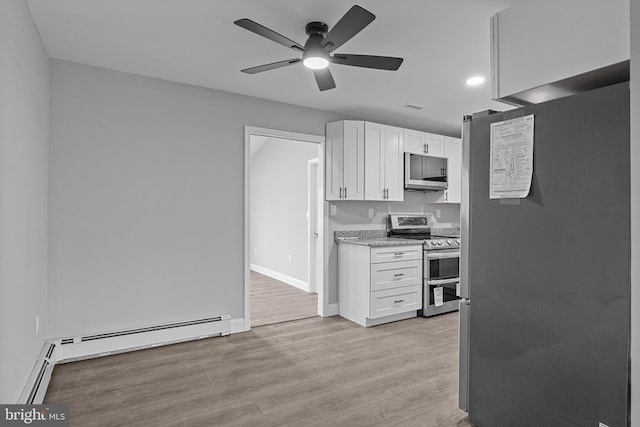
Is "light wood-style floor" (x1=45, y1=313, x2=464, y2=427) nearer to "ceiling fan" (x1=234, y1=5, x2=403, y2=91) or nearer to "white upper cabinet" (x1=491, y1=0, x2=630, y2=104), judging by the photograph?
"white upper cabinet" (x1=491, y1=0, x2=630, y2=104)

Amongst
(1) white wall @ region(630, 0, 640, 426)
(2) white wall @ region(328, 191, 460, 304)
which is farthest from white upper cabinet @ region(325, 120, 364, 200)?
(1) white wall @ region(630, 0, 640, 426)

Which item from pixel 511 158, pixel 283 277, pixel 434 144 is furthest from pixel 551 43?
pixel 283 277

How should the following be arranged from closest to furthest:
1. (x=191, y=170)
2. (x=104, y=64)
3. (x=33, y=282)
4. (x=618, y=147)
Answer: (x=618, y=147)
(x=33, y=282)
(x=104, y=64)
(x=191, y=170)

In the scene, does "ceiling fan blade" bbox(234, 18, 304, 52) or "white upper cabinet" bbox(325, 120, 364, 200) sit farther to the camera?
"white upper cabinet" bbox(325, 120, 364, 200)

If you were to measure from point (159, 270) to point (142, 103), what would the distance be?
59.6 inches

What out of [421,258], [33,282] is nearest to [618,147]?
[421,258]

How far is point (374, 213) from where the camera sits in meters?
4.84

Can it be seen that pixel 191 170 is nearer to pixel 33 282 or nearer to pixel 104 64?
pixel 104 64

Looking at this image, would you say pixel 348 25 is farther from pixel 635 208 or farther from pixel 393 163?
pixel 393 163

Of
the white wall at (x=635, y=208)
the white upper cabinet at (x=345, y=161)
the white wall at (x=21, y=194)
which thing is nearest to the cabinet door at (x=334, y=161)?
the white upper cabinet at (x=345, y=161)

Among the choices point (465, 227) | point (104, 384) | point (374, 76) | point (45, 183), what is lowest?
point (104, 384)

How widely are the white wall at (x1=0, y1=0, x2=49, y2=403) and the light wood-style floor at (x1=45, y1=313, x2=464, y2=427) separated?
1.61 ft

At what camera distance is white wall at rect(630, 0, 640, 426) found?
124 cm

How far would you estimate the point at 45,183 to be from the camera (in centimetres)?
282
